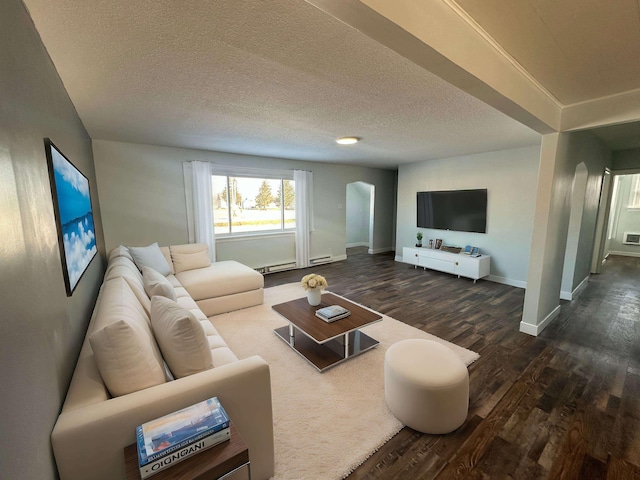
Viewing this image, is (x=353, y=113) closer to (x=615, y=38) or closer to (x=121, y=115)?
(x=615, y=38)

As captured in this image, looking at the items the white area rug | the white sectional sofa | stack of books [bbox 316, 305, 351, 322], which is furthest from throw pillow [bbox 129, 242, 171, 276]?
stack of books [bbox 316, 305, 351, 322]

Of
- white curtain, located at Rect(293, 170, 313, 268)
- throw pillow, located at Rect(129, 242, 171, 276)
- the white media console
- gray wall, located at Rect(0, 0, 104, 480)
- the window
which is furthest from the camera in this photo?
the window

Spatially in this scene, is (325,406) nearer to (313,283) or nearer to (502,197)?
(313,283)

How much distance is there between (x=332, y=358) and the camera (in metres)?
2.48

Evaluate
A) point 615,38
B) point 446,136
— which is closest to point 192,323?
point 615,38

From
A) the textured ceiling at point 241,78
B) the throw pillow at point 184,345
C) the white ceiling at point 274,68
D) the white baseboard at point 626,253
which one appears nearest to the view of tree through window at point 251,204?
the textured ceiling at point 241,78

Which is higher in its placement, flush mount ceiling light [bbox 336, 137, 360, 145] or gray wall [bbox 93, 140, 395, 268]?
flush mount ceiling light [bbox 336, 137, 360, 145]

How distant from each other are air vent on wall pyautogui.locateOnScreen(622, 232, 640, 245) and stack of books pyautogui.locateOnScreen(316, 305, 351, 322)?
27.8 feet

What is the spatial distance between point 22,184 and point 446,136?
13.1 feet

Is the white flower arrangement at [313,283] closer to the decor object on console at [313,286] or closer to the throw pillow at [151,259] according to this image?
the decor object on console at [313,286]

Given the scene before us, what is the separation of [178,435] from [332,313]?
68.7 inches

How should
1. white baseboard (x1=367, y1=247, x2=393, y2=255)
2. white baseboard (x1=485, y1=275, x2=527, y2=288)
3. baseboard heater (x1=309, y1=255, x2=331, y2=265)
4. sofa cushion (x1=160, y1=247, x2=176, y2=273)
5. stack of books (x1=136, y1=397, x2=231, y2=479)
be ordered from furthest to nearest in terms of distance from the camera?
white baseboard (x1=367, y1=247, x2=393, y2=255)
baseboard heater (x1=309, y1=255, x2=331, y2=265)
white baseboard (x1=485, y1=275, x2=527, y2=288)
sofa cushion (x1=160, y1=247, x2=176, y2=273)
stack of books (x1=136, y1=397, x2=231, y2=479)

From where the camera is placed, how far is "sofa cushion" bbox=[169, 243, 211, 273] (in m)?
3.88

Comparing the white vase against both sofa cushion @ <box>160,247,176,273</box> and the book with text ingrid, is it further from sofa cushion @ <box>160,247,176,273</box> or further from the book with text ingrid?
sofa cushion @ <box>160,247,176,273</box>
